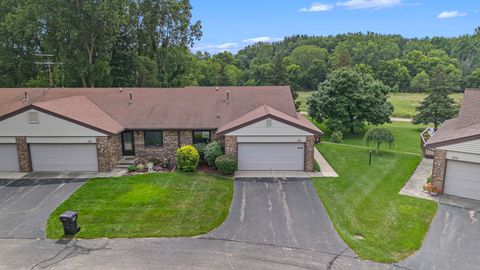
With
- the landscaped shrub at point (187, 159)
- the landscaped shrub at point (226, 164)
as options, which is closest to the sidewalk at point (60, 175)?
the landscaped shrub at point (187, 159)

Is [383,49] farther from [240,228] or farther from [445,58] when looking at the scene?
[240,228]

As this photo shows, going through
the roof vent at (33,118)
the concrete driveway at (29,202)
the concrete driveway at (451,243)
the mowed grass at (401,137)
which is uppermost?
the roof vent at (33,118)

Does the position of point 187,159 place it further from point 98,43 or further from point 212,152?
point 98,43

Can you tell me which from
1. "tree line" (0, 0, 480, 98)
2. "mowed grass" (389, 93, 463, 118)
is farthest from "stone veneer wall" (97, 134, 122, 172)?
"mowed grass" (389, 93, 463, 118)

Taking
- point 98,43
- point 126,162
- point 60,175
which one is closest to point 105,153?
point 126,162

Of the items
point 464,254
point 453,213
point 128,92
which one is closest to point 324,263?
point 464,254

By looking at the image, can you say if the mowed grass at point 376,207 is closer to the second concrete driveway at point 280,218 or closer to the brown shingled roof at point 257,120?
the second concrete driveway at point 280,218
